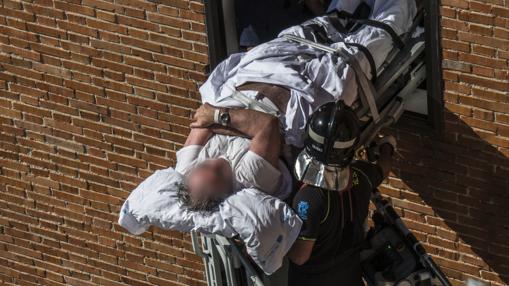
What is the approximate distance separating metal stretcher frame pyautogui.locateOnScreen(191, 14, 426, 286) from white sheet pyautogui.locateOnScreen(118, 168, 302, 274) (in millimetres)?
286

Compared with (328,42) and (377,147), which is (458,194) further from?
(328,42)

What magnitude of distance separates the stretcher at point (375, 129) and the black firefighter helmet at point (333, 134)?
1.91 feet

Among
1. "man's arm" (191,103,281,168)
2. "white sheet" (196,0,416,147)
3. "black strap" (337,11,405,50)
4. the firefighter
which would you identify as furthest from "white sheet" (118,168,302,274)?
"black strap" (337,11,405,50)

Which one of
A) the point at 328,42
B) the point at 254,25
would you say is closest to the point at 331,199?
the point at 328,42

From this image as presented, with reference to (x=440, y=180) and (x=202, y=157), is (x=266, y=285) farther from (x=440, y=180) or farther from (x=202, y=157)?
(x=440, y=180)

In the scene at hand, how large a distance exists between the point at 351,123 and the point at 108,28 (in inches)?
103

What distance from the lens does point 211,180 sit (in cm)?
612

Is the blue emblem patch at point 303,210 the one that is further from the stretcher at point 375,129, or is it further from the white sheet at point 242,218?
the stretcher at point 375,129

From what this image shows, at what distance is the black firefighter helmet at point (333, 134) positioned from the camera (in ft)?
20.1

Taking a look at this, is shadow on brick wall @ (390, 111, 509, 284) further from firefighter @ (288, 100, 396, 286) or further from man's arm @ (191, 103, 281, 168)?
man's arm @ (191, 103, 281, 168)

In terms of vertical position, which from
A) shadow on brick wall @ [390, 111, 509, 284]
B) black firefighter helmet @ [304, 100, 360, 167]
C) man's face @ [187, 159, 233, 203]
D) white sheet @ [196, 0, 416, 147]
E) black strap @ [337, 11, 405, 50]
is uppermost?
black strap @ [337, 11, 405, 50]

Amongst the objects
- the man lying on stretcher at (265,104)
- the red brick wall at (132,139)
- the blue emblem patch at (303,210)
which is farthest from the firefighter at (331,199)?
the red brick wall at (132,139)

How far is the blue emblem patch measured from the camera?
6.24m

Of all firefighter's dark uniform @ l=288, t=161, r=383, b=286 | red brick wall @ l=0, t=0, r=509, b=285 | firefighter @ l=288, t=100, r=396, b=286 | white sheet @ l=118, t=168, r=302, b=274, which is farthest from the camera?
red brick wall @ l=0, t=0, r=509, b=285
